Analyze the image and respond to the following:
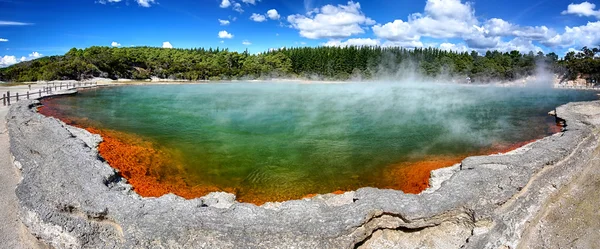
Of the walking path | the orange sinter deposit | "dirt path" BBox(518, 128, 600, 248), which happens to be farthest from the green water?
the walking path

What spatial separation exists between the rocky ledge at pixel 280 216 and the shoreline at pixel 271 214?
18 millimetres

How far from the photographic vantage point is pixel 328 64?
7925 centimetres

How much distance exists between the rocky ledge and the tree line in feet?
179

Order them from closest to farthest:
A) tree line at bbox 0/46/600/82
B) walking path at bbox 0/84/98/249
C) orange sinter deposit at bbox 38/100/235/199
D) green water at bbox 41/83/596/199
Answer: walking path at bbox 0/84/98/249, orange sinter deposit at bbox 38/100/235/199, green water at bbox 41/83/596/199, tree line at bbox 0/46/600/82

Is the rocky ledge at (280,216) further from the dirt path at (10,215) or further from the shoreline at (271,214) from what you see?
the dirt path at (10,215)

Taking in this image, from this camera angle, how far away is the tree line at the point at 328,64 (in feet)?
199

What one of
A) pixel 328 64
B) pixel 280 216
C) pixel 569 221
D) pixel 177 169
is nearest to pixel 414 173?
pixel 569 221

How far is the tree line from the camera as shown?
6069 cm

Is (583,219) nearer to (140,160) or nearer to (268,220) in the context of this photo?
(268,220)

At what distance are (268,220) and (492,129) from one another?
640 inches

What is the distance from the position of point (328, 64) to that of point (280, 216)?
75276 millimetres

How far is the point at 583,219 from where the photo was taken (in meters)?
7.71

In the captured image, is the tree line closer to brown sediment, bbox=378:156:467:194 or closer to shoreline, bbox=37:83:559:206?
shoreline, bbox=37:83:559:206

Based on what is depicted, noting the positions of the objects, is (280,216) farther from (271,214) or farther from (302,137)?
(302,137)
